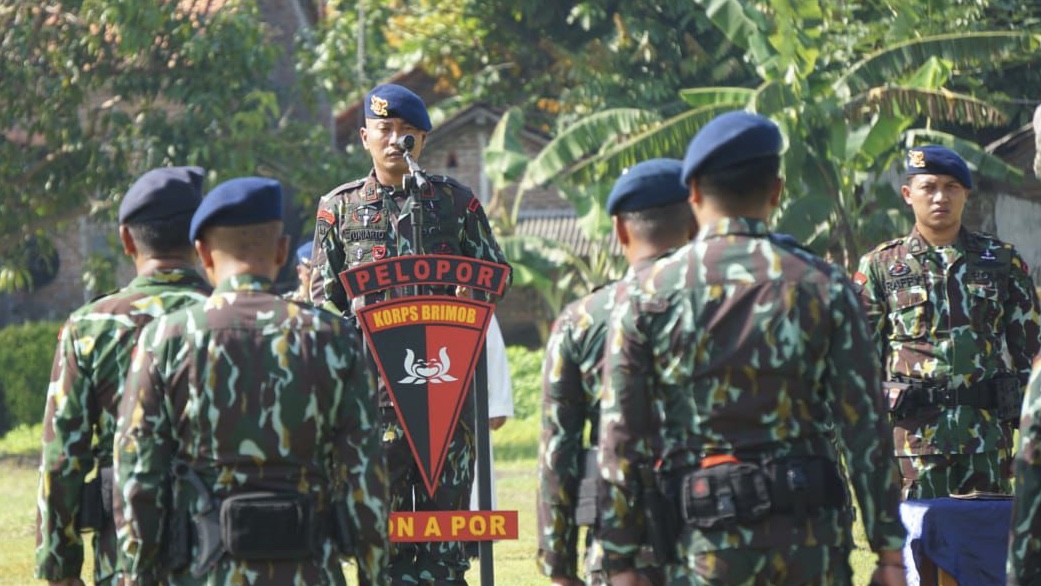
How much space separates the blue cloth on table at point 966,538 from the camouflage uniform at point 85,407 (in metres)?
3.87

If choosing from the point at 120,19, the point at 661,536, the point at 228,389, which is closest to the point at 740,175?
the point at 661,536

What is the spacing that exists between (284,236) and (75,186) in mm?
17619

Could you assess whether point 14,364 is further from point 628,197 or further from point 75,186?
point 628,197

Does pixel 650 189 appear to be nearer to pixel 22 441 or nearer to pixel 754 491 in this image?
pixel 754 491

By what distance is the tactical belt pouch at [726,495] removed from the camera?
4746 millimetres

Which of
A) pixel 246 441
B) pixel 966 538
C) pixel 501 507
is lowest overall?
pixel 966 538

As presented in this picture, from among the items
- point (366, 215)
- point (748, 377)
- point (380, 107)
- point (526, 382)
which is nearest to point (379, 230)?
point (366, 215)

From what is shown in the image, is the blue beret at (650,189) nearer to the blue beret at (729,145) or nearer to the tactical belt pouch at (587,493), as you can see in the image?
the blue beret at (729,145)

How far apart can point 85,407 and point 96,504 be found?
0.30m

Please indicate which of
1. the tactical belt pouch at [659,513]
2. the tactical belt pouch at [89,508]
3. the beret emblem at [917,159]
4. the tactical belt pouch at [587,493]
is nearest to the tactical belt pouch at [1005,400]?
the beret emblem at [917,159]

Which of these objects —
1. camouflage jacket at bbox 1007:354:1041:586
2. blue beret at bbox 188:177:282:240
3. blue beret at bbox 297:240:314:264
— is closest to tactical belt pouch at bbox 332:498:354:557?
blue beret at bbox 188:177:282:240

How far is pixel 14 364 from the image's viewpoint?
87.3ft

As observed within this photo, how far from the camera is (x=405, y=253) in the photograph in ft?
26.3

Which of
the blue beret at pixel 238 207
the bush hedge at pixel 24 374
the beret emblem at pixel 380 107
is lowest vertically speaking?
the blue beret at pixel 238 207
